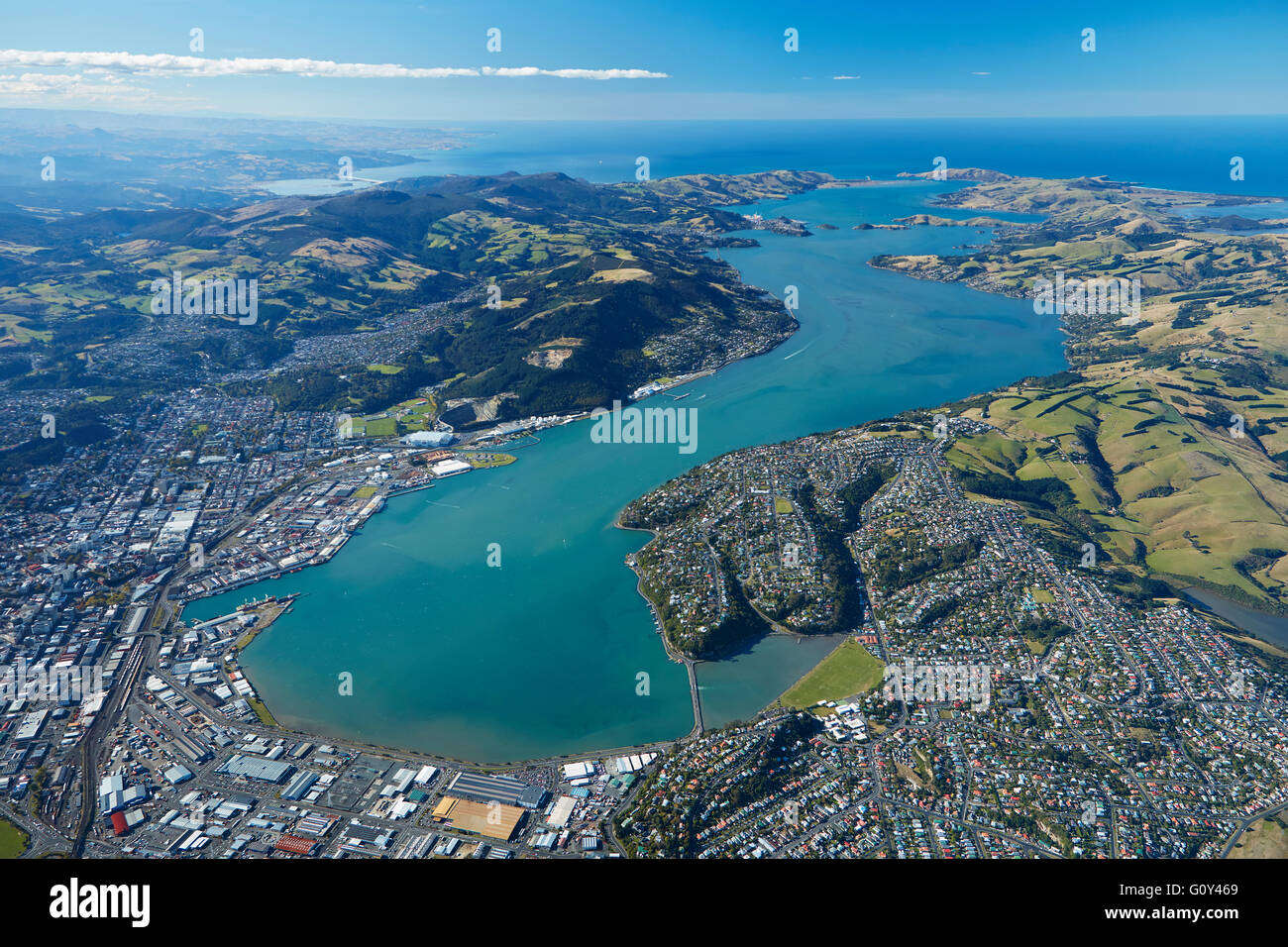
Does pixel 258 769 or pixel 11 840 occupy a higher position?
pixel 258 769

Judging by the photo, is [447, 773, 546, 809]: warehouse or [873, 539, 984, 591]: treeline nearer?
[447, 773, 546, 809]: warehouse

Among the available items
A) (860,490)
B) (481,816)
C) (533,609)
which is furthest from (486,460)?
(481,816)

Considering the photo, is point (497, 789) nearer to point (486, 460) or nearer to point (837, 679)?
point (837, 679)

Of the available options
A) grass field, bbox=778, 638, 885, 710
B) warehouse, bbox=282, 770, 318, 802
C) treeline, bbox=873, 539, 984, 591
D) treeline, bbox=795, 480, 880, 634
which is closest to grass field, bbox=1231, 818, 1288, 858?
grass field, bbox=778, 638, 885, 710

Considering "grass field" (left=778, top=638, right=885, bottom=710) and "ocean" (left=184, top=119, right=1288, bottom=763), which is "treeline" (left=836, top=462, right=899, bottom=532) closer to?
"ocean" (left=184, top=119, right=1288, bottom=763)

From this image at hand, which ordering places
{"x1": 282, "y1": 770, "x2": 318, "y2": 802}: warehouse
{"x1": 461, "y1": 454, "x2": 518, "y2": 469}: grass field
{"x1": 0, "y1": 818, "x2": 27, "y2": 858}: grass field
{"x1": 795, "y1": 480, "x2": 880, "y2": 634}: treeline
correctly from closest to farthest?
{"x1": 0, "y1": 818, "x2": 27, "y2": 858}: grass field → {"x1": 282, "y1": 770, "x2": 318, "y2": 802}: warehouse → {"x1": 795, "y1": 480, "x2": 880, "y2": 634}: treeline → {"x1": 461, "y1": 454, "x2": 518, "y2": 469}: grass field

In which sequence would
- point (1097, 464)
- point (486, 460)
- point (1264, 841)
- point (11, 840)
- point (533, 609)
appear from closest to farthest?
point (1264, 841) < point (11, 840) < point (533, 609) < point (1097, 464) < point (486, 460)

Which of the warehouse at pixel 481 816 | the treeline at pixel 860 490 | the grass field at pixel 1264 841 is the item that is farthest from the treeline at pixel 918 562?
the warehouse at pixel 481 816
